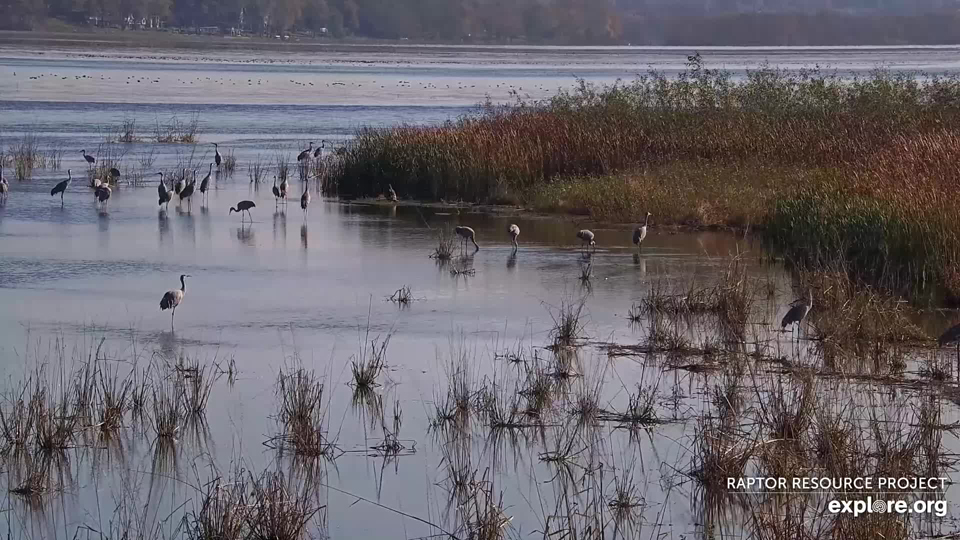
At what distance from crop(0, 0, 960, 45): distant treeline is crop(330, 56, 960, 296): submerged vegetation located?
405 ft

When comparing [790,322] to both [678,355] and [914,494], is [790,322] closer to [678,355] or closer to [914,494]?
[678,355]

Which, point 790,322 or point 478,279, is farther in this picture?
point 478,279

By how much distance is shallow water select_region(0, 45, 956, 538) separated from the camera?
28.5ft

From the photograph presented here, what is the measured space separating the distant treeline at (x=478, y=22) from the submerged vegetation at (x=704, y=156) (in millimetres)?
123358

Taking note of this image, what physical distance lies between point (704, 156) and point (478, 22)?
476 feet

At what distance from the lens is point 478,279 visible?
→ 15.9 m

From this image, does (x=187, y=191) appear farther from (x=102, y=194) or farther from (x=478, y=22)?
(x=478, y=22)

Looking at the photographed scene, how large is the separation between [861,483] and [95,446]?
15.4 feet

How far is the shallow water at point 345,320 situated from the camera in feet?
28.5

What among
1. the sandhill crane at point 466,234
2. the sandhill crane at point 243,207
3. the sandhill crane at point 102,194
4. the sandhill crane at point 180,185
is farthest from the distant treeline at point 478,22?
the sandhill crane at point 466,234

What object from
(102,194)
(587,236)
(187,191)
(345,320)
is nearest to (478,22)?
(187,191)

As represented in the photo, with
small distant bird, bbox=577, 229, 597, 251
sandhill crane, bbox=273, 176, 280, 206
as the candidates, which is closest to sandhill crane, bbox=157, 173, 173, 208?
sandhill crane, bbox=273, 176, 280, 206

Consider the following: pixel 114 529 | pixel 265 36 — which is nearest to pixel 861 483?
pixel 114 529

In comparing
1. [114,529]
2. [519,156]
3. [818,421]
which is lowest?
[114,529]
